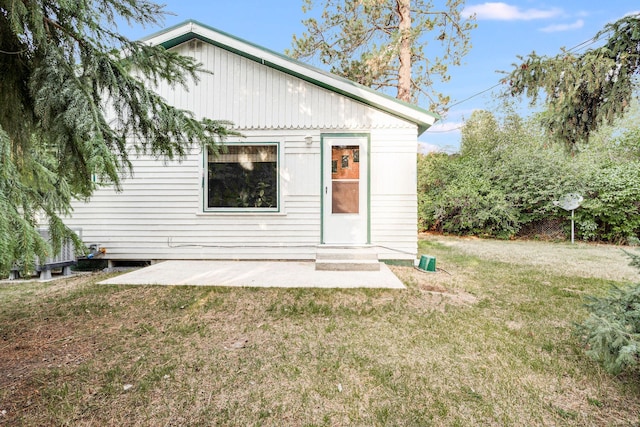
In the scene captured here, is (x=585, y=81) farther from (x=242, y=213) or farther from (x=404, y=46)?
(x=404, y=46)

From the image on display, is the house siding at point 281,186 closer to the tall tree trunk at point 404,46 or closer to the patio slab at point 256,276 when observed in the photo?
the patio slab at point 256,276

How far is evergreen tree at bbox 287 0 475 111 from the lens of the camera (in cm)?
1009

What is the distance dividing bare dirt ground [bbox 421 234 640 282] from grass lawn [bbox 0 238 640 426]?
242 cm

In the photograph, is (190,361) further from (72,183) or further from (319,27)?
(319,27)

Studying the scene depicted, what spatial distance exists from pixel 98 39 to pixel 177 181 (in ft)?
12.8

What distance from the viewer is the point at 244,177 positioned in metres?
6.29

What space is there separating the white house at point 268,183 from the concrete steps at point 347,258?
1.73 feet

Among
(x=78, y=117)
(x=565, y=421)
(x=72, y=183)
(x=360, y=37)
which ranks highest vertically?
(x=360, y=37)

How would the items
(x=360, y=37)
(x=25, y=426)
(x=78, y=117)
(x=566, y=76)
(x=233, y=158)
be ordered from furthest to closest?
(x=360, y=37) → (x=233, y=158) → (x=566, y=76) → (x=78, y=117) → (x=25, y=426)

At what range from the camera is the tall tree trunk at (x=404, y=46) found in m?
9.85

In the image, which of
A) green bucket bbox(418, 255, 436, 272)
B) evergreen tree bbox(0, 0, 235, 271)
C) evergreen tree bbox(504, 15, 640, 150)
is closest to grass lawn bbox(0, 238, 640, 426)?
evergreen tree bbox(0, 0, 235, 271)

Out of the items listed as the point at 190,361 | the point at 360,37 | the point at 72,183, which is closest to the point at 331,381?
the point at 190,361

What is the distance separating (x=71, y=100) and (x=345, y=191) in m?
4.62

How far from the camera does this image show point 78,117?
2.14 m
